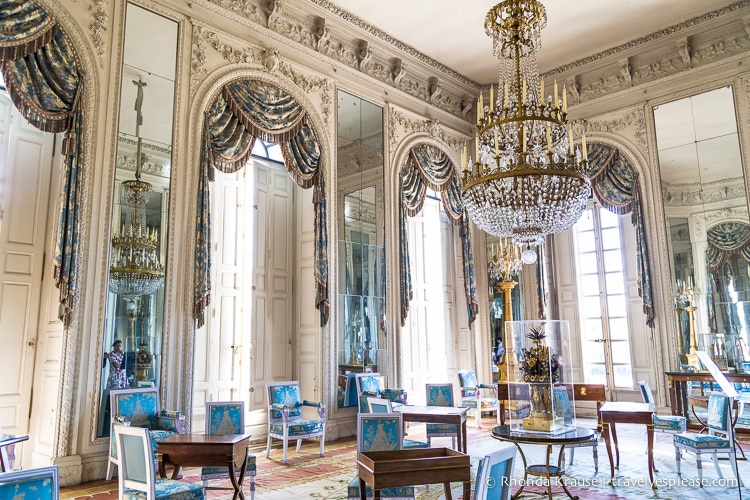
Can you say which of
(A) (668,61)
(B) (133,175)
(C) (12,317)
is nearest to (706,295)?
(A) (668,61)

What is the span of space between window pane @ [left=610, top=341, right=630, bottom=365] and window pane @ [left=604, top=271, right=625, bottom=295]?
2.52ft

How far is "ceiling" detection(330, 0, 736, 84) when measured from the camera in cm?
686

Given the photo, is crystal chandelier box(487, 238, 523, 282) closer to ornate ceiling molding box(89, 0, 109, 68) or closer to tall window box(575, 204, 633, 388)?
tall window box(575, 204, 633, 388)

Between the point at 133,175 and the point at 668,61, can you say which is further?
the point at 668,61

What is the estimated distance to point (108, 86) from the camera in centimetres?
508

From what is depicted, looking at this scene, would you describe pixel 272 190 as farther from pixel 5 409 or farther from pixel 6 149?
pixel 5 409

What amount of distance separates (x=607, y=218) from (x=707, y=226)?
1.68 meters

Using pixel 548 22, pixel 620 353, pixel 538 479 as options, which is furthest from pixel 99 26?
pixel 620 353

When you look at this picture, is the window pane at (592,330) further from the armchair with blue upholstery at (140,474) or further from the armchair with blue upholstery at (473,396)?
the armchair with blue upholstery at (140,474)

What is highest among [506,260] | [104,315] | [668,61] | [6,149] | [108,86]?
[668,61]

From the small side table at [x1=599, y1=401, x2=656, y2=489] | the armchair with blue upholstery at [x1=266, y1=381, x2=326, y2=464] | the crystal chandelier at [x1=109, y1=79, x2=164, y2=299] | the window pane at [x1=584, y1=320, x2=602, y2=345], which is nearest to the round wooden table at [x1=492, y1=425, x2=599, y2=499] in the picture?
the small side table at [x1=599, y1=401, x2=656, y2=489]

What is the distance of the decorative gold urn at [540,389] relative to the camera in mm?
4191

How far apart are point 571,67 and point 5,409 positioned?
826 cm

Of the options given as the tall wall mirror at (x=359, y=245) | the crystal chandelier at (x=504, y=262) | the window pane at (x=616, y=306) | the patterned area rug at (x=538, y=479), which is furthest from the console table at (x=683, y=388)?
the tall wall mirror at (x=359, y=245)
